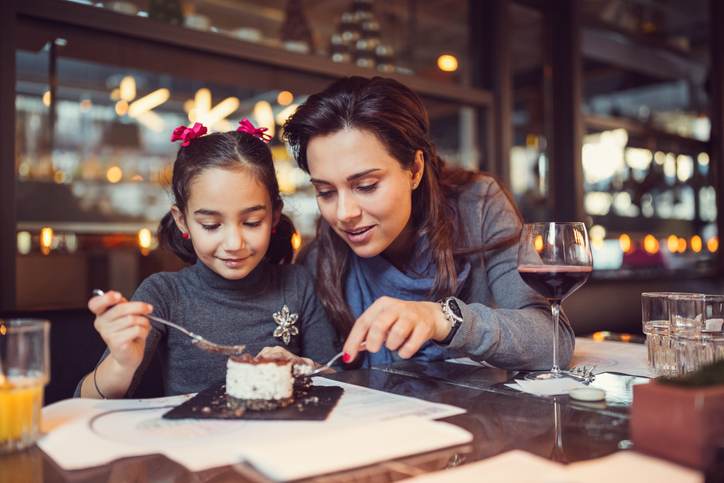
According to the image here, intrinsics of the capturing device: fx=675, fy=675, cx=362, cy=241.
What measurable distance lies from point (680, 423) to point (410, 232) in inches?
45.6

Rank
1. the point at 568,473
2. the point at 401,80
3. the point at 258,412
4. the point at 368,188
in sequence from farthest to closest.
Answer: the point at 401,80 < the point at 368,188 < the point at 258,412 < the point at 568,473

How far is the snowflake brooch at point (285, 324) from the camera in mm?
1659

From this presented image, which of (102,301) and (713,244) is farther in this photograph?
(713,244)

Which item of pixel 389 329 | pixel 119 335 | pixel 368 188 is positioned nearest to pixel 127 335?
pixel 119 335

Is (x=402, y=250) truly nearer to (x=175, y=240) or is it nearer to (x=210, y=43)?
(x=175, y=240)

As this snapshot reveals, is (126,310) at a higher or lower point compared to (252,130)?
lower

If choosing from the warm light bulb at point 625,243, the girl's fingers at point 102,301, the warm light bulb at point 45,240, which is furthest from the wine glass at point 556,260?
the warm light bulb at point 625,243

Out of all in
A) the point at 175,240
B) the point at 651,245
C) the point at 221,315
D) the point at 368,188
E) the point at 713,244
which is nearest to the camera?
the point at 368,188

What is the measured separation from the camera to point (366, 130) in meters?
→ 1.56

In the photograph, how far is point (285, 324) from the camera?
1.67 m

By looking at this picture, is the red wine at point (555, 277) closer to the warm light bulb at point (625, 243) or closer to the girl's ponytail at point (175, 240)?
the girl's ponytail at point (175, 240)

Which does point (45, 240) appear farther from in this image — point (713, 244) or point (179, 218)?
point (713, 244)

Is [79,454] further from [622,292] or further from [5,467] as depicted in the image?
[622,292]

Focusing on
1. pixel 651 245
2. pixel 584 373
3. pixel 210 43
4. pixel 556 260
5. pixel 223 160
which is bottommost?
pixel 584 373
